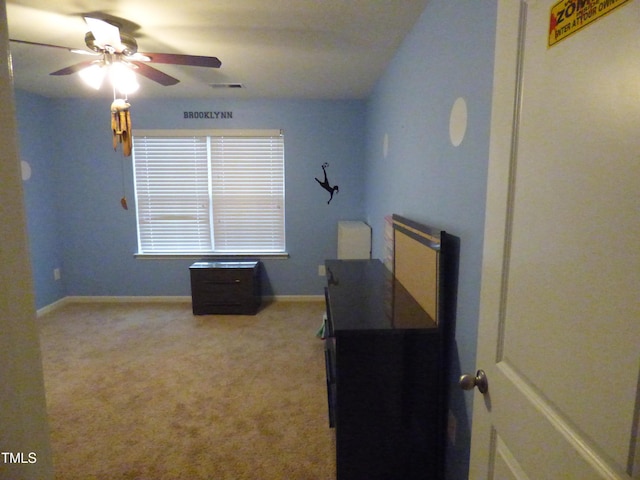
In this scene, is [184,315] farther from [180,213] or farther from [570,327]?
[570,327]

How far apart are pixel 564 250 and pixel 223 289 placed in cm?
357

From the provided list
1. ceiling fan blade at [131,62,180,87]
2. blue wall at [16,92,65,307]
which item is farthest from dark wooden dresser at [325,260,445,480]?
blue wall at [16,92,65,307]

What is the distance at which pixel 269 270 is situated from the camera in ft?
14.0

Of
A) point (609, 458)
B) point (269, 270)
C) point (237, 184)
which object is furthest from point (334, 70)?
point (609, 458)

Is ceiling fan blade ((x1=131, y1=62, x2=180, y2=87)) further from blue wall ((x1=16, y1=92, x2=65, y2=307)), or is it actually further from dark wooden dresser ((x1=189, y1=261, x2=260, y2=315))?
blue wall ((x1=16, y1=92, x2=65, y2=307))

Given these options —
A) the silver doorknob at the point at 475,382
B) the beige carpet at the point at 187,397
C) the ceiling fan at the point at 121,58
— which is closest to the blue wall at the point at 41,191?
the beige carpet at the point at 187,397

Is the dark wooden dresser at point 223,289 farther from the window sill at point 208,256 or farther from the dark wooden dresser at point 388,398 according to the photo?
the dark wooden dresser at point 388,398

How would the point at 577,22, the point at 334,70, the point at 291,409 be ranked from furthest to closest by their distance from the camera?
the point at 334,70, the point at 291,409, the point at 577,22

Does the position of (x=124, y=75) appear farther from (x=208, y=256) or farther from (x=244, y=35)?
(x=208, y=256)

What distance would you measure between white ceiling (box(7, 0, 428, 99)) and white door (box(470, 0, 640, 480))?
54.5 inches

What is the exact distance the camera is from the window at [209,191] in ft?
13.3

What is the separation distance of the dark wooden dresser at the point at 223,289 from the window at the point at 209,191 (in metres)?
0.49

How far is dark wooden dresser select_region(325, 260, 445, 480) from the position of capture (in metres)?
1.49

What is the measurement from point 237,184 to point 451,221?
310cm
